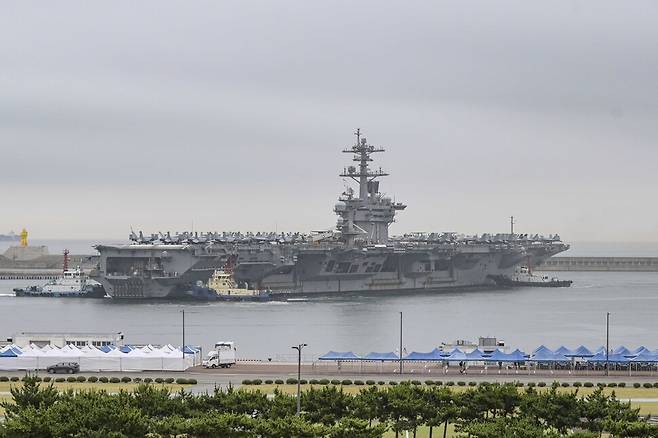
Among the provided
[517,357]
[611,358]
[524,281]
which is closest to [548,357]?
[517,357]

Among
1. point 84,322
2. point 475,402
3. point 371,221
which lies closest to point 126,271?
point 84,322

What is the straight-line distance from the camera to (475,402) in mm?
29062

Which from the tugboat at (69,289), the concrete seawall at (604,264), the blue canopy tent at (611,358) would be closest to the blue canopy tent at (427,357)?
the blue canopy tent at (611,358)

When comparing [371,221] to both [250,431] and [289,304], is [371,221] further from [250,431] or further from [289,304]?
[250,431]

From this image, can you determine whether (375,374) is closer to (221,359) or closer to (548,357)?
(221,359)

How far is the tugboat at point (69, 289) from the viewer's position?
299 feet

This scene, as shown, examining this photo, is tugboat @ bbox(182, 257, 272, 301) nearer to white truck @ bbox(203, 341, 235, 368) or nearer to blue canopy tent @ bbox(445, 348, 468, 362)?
white truck @ bbox(203, 341, 235, 368)

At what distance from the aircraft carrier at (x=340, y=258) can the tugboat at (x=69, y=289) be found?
325cm

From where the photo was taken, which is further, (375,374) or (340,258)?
(340,258)

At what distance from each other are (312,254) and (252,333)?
33.4 m

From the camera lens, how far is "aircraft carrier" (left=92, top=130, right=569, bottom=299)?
87000 millimetres

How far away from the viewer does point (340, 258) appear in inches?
3792

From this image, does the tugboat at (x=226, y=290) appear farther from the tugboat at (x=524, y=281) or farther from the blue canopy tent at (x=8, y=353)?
the blue canopy tent at (x=8, y=353)

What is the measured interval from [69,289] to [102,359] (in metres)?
51.4
